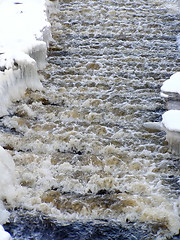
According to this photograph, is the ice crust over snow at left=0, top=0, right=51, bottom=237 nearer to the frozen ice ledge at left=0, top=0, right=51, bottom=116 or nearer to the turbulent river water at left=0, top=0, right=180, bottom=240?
→ the frozen ice ledge at left=0, top=0, right=51, bottom=116

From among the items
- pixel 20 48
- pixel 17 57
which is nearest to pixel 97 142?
pixel 17 57

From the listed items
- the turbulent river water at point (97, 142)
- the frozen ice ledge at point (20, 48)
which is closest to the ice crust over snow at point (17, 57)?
the frozen ice ledge at point (20, 48)

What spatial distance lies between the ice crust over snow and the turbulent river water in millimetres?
193

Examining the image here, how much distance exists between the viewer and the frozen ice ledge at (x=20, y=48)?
675 centimetres

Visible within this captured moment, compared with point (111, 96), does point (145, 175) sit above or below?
below

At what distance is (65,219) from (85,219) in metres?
A: 0.24

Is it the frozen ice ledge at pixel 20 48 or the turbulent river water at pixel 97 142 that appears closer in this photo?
the turbulent river water at pixel 97 142

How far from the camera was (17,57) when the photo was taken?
6965mm

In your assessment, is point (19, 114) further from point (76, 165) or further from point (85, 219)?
point (85, 219)

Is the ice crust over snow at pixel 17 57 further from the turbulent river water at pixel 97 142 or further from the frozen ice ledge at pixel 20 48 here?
the turbulent river water at pixel 97 142

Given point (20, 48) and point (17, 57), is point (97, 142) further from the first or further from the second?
point (20, 48)

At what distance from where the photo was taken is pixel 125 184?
502 centimetres

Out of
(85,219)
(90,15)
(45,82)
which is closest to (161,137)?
(85,219)

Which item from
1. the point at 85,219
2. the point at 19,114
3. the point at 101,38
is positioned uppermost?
the point at 101,38
